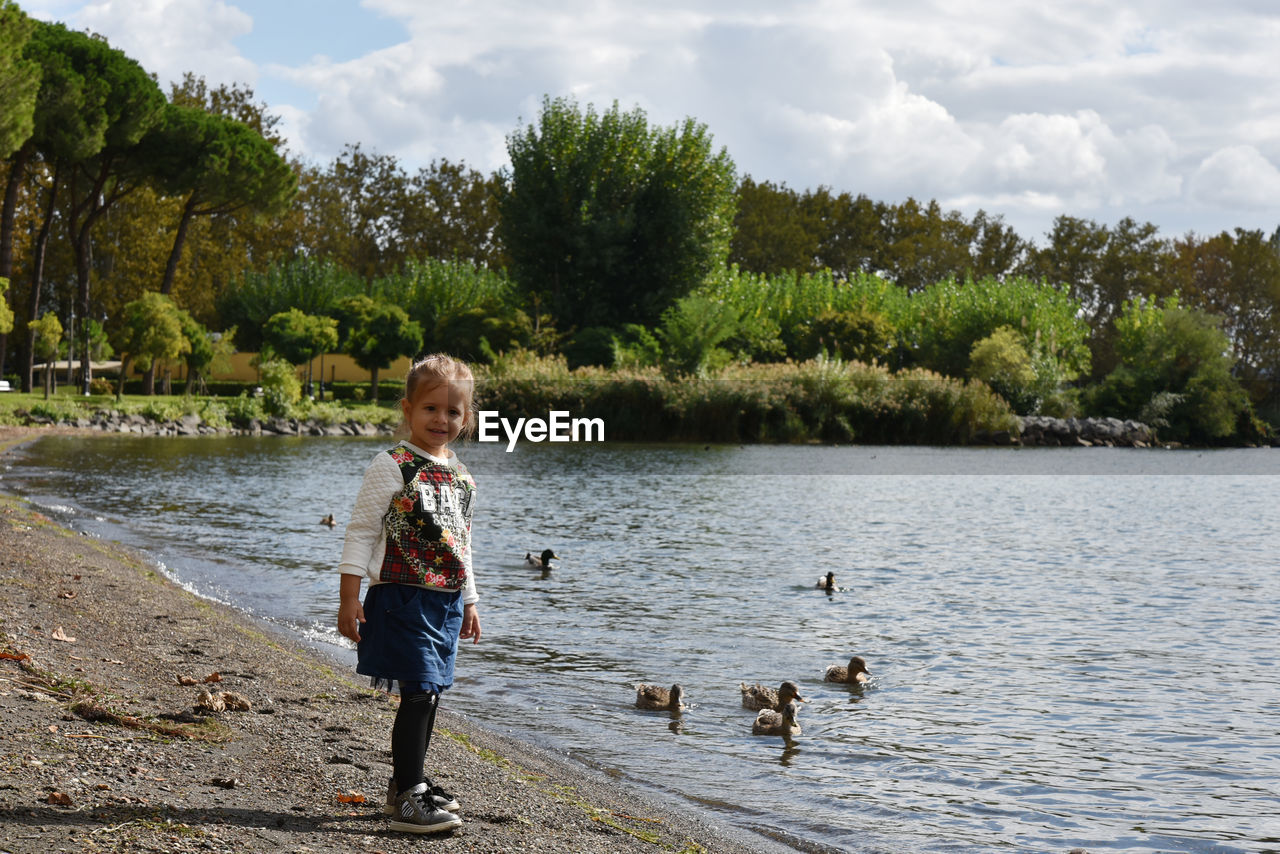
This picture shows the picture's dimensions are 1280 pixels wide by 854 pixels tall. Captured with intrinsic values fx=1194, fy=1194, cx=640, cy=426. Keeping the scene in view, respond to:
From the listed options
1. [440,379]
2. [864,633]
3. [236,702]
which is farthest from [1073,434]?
[440,379]

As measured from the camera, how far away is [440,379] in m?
4.53

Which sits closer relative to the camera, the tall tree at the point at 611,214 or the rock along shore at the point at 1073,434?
the rock along shore at the point at 1073,434

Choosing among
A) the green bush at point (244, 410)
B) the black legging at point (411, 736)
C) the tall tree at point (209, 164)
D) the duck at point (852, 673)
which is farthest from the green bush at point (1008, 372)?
the black legging at point (411, 736)

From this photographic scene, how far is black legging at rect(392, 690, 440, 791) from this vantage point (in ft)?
14.5

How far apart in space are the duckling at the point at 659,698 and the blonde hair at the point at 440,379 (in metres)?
3.56

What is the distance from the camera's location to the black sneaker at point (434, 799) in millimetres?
4371

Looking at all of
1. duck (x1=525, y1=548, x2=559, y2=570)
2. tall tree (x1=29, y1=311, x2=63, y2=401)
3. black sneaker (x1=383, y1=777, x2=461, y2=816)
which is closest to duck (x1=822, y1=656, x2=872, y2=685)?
black sneaker (x1=383, y1=777, x2=461, y2=816)

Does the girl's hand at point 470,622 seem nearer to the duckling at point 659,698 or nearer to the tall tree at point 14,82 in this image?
the duckling at point 659,698

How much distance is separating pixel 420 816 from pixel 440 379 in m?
1.60

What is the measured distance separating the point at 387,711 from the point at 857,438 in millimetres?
42411

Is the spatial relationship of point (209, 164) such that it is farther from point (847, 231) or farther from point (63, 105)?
point (847, 231)

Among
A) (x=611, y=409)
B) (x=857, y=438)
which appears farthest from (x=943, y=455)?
(x=611, y=409)

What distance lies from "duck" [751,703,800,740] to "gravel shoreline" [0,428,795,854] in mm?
1408

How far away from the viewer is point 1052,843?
218 inches
